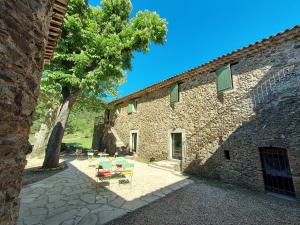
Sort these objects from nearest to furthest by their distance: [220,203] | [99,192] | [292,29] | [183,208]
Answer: [183,208] → [220,203] → [99,192] → [292,29]

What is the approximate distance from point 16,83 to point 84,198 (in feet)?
14.7

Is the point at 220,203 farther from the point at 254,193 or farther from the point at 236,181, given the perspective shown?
the point at 236,181

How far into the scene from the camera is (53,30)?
4.30 metres

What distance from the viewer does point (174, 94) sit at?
11.2 meters

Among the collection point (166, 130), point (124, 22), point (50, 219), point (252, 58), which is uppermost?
point (124, 22)

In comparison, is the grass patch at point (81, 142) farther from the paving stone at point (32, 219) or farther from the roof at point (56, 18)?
the roof at point (56, 18)

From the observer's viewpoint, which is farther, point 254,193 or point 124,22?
point 124,22

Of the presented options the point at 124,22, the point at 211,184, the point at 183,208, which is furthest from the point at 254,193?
the point at 124,22

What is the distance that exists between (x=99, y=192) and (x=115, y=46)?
7999 millimetres

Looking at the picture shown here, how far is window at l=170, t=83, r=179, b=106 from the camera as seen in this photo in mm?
10969

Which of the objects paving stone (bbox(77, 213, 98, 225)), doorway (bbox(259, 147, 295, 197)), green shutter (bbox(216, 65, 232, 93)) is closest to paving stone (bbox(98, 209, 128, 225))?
paving stone (bbox(77, 213, 98, 225))

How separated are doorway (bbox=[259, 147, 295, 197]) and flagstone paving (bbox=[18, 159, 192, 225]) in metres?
3.20

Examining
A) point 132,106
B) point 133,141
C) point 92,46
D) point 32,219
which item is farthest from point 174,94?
point 32,219

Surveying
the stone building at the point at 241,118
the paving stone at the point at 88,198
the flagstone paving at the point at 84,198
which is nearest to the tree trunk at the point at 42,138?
the flagstone paving at the point at 84,198
